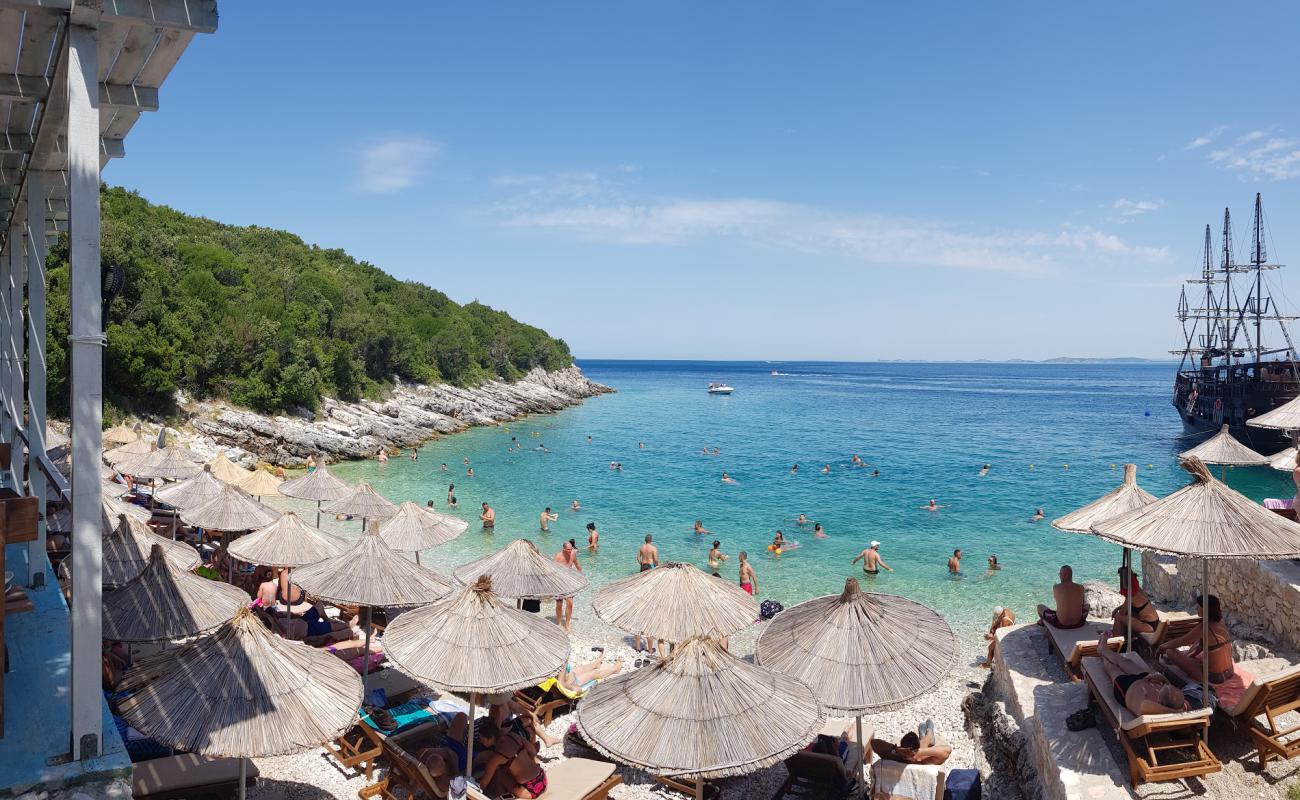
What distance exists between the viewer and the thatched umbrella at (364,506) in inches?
571

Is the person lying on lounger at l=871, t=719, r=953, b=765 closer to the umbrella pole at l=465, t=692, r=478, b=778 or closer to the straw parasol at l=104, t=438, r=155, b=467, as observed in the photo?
the umbrella pole at l=465, t=692, r=478, b=778

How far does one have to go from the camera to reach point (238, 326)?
35875mm

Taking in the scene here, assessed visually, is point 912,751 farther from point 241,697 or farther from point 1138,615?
point 241,697

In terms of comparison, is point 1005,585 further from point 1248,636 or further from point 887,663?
point 887,663

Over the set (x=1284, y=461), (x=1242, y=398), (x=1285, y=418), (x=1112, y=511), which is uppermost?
(x=1285, y=418)

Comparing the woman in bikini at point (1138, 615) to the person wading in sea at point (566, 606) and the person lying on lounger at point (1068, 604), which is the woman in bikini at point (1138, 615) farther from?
the person wading in sea at point (566, 606)

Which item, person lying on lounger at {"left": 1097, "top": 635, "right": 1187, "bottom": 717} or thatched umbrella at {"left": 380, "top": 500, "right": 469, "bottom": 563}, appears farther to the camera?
thatched umbrella at {"left": 380, "top": 500, "right": 469, "bottom": 563}

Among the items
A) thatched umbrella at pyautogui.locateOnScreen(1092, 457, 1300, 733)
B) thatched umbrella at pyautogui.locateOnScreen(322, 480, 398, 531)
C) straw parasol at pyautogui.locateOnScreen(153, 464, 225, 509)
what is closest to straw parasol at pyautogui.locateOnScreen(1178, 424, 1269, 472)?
thatched umbrella at pyautogui.locateOnScreen(1092, 457, 1300, 733)

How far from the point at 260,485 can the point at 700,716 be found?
52.1 ft

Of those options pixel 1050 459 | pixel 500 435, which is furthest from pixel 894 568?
pixel 500 435

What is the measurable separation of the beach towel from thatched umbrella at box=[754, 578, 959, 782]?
1.65ft

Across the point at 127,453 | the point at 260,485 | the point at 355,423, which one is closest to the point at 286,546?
the point at 260,485

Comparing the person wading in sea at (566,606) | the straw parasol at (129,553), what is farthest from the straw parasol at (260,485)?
the person wading in sea at (566,606)

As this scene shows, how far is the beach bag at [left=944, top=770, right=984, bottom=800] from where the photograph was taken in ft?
24.0
